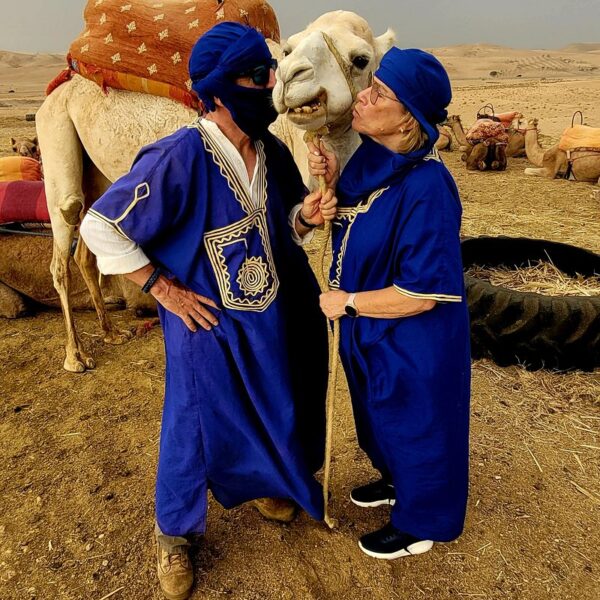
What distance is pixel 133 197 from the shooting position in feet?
5.65

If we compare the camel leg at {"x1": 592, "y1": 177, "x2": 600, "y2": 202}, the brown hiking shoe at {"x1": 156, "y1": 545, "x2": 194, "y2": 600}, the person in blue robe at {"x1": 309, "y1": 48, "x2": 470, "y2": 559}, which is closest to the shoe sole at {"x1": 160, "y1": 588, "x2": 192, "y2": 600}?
the brown hiking shoe at {"x1": 156, "y1": 545, "x2": 194, "y2": 600}

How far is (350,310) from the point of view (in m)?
1.93

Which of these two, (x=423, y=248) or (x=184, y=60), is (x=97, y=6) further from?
(x=423, y=248)

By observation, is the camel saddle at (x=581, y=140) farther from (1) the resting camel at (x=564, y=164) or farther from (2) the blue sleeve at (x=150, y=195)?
(2) the blue sleeve at (x=150, y=195)


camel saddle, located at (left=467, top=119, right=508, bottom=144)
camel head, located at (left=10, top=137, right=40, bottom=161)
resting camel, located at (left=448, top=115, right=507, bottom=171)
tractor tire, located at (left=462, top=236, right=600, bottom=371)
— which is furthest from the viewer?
camel saddle, located at (left=467, top=119, right=508, bottom=144)

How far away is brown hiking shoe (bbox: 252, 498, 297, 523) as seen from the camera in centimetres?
254

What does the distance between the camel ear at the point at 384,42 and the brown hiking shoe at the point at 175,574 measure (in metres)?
2.20

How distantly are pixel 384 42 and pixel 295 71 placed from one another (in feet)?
2.44

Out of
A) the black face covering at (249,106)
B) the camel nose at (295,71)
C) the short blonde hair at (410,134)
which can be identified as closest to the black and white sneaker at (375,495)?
the short blonde hair at (410,134)

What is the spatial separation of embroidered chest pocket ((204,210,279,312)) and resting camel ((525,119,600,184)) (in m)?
8.71

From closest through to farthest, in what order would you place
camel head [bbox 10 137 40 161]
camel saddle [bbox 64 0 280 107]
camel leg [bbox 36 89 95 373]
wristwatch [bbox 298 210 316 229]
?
wristwatch [bbox 298 210 316 229]
camel saddle [bbox 64 0 280 107]
camel leg [bbox 36 89 95 373]
camel head [bbox 10 137 40 161]

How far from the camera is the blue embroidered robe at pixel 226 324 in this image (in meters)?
1.78

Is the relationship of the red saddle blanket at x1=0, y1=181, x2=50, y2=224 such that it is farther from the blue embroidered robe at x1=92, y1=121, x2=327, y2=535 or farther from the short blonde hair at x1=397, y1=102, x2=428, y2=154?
the short blonde hair at x1=397, y1=102, x2=428, y2=154

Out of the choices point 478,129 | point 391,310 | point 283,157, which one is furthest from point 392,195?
point 478,129
